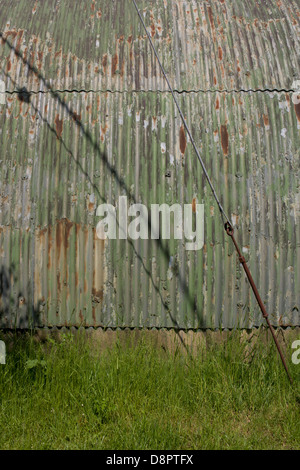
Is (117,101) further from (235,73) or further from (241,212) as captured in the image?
(241,212)

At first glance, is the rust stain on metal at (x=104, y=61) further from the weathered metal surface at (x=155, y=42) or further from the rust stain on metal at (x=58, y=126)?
the rust stain on metal at (x=58, y=126)

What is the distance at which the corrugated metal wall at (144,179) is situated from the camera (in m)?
4.97

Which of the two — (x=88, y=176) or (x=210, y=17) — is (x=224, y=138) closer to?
(x=88, y=176)

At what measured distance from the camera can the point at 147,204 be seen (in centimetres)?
509

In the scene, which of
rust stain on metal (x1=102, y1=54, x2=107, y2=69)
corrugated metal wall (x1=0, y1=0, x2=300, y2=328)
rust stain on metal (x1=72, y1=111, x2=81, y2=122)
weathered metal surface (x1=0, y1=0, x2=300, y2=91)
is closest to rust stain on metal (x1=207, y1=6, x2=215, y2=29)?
weathered metal surface (x1=0, y1=0, x2=300, y2=91)

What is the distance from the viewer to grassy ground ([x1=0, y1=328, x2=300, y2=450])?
3789mm

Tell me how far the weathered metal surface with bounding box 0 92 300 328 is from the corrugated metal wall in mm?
13

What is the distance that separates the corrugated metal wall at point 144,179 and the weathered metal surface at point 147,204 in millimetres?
13

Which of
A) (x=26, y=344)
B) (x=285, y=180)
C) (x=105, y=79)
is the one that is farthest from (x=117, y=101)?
(x=26, y=344)

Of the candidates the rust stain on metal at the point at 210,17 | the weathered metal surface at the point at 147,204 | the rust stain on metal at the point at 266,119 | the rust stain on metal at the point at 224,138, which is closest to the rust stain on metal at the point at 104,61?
the weathered metal surface at the point at 147,204

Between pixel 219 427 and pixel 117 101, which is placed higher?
pixel 117 101

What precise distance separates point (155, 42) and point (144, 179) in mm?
2130

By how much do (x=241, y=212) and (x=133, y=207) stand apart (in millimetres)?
1277

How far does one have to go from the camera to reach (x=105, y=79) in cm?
559
